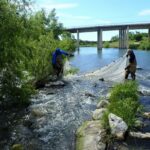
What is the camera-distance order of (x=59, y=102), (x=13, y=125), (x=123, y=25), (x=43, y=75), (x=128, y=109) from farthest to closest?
(x=123, y=25) → (x=43, y=75) → (x=59, y=102) → (x=13, y=125) → (x=128, y=109)

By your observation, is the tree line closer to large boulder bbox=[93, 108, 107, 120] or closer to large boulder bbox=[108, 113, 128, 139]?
large boulder bbox=[93, 108, 107, 120]

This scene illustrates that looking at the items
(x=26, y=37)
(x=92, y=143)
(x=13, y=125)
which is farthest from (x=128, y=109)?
(x=26, y=37)

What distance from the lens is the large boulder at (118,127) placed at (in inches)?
573

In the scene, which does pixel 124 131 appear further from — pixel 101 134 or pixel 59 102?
pixel 59 102

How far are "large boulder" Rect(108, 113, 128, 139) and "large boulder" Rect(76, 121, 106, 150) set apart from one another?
446mm

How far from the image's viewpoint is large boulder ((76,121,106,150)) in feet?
45.9

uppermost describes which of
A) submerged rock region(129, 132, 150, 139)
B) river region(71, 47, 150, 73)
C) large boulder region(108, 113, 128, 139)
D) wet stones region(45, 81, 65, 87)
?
large boulder region(108, 113, 128, 139)

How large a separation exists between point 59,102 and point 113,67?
1391cm

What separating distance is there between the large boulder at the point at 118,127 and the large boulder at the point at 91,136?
1.46 ft

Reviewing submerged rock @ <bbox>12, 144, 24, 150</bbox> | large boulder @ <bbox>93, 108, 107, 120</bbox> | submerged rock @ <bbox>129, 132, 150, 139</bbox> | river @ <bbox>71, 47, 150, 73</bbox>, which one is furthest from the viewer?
river @ <bbox>71, 47, 150, 73</bbox>

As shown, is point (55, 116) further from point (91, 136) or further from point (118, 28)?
point (118, 28)

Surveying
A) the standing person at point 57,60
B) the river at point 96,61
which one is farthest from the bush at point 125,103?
the river at point 96,61

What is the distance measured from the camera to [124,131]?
A: 1470 cm

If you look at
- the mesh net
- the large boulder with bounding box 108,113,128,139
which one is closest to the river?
the mesh net
